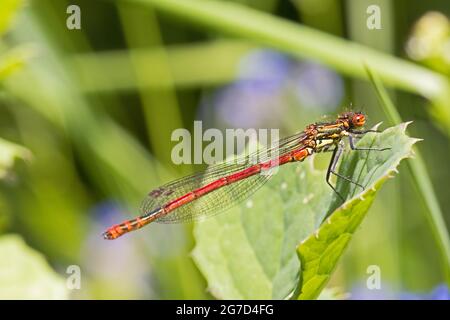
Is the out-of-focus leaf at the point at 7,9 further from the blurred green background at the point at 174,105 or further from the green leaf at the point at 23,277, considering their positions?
the blurred green background at the point at 174,105

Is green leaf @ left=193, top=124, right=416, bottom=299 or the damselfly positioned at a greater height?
the damselfly

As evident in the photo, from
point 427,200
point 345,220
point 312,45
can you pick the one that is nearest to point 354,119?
point 427,200

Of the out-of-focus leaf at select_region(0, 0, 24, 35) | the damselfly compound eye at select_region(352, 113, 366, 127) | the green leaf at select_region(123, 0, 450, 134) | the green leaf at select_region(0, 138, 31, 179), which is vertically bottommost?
the green leaf at select_region(0, 138, 31, 179)

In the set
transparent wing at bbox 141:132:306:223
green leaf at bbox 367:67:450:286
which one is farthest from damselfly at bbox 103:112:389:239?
green leaf at bbox 367:67:450:286

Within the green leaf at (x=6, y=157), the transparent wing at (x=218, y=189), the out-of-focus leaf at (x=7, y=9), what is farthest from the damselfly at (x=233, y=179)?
the out-of-focus leaf at (x=7, y=9)

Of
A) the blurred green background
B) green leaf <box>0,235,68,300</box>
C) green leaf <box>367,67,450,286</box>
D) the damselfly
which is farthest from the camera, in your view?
the blurred green background

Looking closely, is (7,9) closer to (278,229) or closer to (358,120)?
(278,229)

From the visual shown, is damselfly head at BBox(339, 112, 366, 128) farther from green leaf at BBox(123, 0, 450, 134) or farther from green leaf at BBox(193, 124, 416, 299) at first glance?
green leaf at BBox(123, 0, 450, 134)

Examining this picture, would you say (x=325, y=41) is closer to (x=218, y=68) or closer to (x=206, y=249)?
(x=218, y=68)

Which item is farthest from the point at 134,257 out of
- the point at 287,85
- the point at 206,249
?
the point at 206,249
